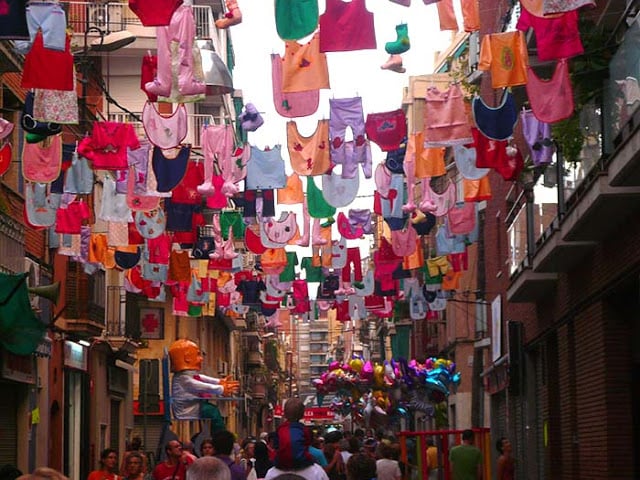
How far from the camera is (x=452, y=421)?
47.7 meters

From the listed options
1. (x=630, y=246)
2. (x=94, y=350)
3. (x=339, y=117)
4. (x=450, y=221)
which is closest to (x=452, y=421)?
(x=94, y=350)

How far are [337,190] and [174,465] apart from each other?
9063 millimetres

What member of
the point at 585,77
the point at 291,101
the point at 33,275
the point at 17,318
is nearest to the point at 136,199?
the point at 33,275

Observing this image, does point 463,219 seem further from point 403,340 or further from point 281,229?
point 403,340

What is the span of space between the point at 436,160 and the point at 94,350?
15.1 m

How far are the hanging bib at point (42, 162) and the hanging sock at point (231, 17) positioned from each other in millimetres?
3327

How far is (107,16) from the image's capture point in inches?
1750

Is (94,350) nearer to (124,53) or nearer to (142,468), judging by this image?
(124,53)

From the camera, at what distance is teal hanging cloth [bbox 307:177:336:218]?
85.1 feet

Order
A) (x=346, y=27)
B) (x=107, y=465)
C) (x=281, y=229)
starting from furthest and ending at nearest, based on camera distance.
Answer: (x=281, y=229) → (x=346, y=27) → (x=107, y=465)

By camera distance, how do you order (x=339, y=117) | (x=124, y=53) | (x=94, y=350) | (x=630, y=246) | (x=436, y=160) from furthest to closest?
1. (x=124, y=53)
2. (x=94, y=350)
3. (x=436, y=160)
4. (x=339, y=117)
5. (x=630, y=246)

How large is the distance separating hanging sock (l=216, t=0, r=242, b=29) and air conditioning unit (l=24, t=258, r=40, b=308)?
6.29 metres

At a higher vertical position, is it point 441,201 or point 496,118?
point 441,201

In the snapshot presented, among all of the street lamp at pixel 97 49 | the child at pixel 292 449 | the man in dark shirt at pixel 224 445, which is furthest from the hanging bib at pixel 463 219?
the child at pixel 292 449
